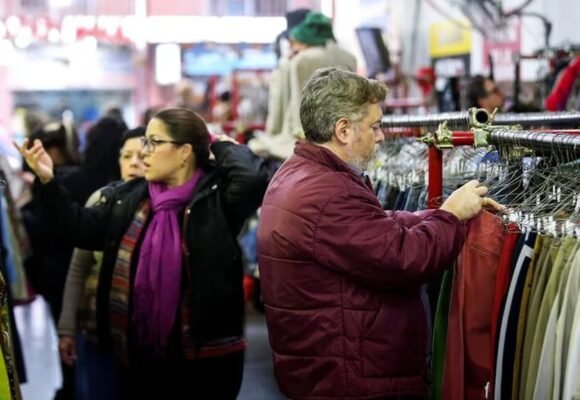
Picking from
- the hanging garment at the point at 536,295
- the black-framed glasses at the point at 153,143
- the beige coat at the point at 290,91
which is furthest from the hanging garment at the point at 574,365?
the beige coat at the point at 290,91

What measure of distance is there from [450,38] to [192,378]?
6.71m

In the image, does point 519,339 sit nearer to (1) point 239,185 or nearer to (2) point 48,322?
(1) point 239,185

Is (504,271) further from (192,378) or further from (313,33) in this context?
(313,33)

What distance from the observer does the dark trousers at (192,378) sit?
3.29 metres

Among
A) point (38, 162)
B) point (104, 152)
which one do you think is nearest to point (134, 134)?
point (104, 152)

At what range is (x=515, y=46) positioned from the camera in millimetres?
7891

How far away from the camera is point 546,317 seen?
2217 mm

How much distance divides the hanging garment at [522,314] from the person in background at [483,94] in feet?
12.4

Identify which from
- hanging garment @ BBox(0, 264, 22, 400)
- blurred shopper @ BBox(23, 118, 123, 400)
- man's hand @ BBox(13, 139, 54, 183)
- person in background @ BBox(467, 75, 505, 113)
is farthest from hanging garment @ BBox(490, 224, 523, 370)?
person in background @ BBox(467, 75, 505, 113)

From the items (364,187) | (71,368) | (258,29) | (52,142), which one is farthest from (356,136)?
(258,29)

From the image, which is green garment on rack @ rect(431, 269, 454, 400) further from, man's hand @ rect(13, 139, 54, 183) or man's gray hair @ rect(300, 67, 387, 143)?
man's hand @ rect(13, 139, 54, 183)

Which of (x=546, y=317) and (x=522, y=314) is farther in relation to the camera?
(x=522, y=314)

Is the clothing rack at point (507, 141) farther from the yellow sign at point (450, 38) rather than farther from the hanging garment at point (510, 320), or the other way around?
the yellow sign at point (450, 38)

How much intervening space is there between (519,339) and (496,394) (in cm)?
17
